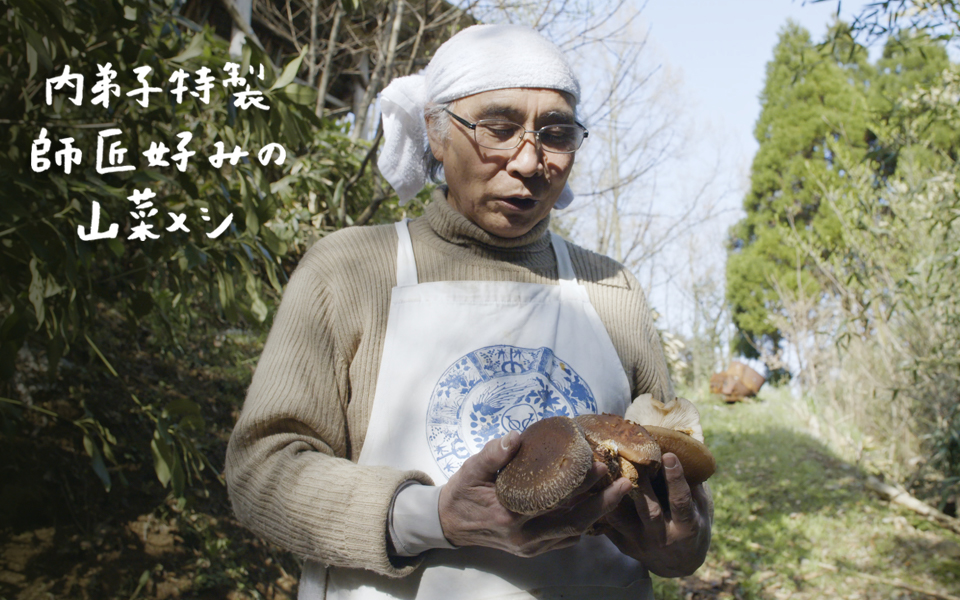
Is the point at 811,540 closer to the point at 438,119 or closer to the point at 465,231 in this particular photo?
the point at 465,231

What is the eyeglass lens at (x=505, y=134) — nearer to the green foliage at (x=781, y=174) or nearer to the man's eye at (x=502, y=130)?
the man's eye at (x=502, y=130)

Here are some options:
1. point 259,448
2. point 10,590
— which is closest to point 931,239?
point 259,448

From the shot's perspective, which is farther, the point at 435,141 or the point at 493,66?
the point at 435,141

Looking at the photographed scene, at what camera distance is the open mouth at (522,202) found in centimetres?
141

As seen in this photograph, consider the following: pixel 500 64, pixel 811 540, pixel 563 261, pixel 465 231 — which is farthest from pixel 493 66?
pixel 811 540

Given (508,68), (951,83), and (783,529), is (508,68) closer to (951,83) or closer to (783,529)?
(951,83)

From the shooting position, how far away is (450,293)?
4.53 ft

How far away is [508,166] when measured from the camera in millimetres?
1378

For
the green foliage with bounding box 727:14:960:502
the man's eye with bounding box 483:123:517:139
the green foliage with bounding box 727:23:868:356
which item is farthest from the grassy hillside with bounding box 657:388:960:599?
the green foliage with bounding box 727:23:868:356

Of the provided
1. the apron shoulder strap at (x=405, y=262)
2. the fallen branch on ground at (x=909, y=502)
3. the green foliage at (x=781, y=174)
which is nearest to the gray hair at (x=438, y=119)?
the apron shoulder strap at (x=405, y=262)

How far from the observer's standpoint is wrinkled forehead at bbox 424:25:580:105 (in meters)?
1.36

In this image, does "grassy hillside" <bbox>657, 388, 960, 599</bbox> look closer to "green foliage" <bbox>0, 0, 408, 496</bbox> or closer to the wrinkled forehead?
"green foliage" <bbox>0, 0, 408, 496</bbox>

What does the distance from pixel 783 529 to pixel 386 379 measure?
482cm

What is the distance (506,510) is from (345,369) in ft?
1.54
